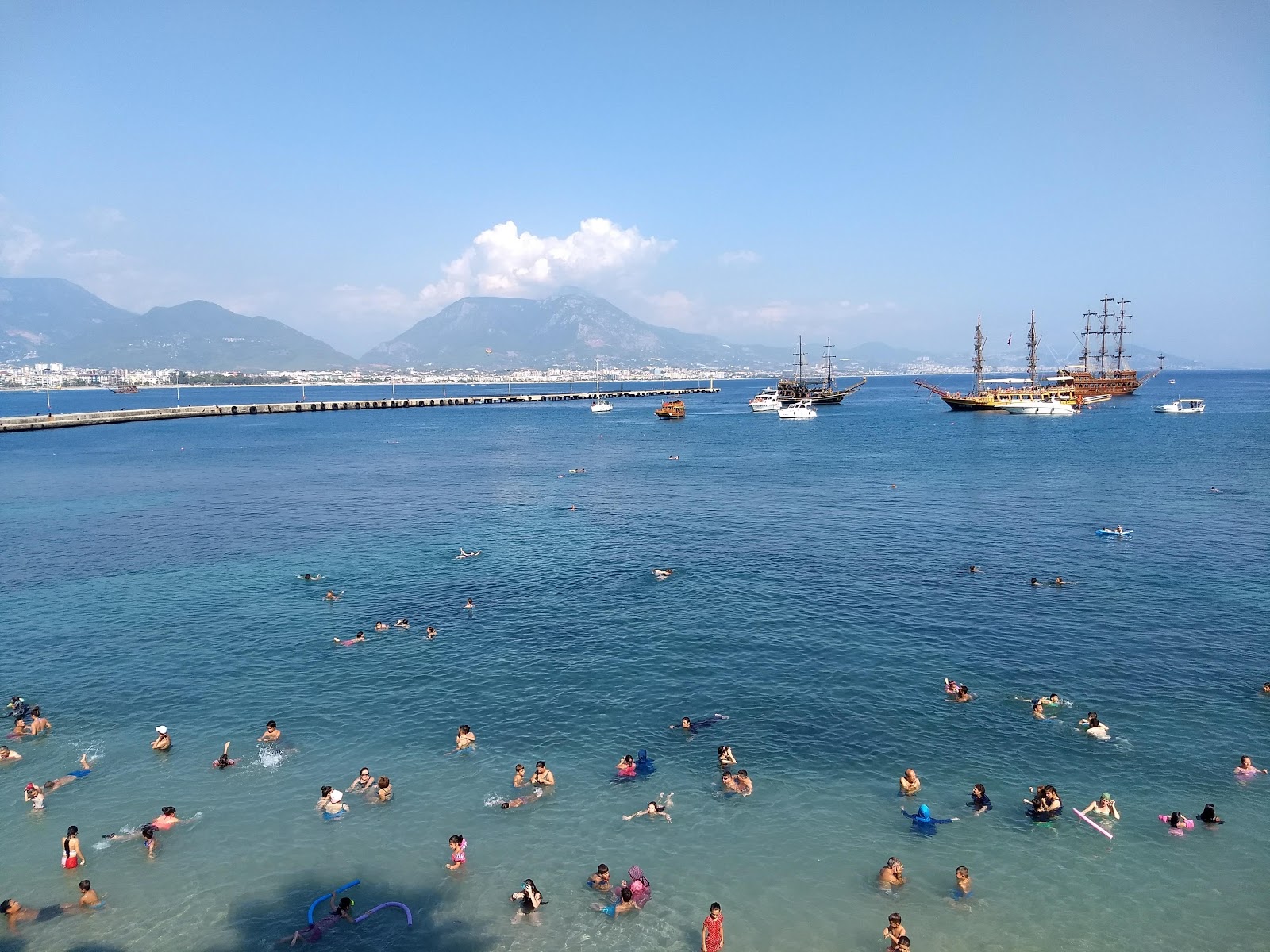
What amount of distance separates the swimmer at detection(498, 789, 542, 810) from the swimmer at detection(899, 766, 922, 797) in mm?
11821

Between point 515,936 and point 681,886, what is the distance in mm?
4648

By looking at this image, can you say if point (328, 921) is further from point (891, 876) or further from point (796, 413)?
point (796, 413)

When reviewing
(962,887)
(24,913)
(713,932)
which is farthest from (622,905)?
(24,913)

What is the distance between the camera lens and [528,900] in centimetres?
1966

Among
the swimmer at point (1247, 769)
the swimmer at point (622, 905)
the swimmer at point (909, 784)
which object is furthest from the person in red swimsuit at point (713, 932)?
the swimmer at point (1247, 769)

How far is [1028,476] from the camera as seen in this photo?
8419 centimetres

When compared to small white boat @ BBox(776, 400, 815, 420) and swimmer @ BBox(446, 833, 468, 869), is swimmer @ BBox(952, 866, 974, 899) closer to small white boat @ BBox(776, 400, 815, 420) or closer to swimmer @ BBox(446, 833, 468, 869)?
swimmer @ BBox(446, 833, 468, 869)

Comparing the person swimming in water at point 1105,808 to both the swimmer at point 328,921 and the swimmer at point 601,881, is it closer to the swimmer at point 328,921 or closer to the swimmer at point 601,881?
the swimmer at point 601,881

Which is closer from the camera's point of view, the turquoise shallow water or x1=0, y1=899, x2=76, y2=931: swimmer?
x1=0, y1=899, x2=76, y2=931: swimmer

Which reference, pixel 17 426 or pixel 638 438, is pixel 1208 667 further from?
pixel 17 426

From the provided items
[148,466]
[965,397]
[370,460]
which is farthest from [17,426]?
[965,397]

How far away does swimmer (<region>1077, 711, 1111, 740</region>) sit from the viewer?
27.0m

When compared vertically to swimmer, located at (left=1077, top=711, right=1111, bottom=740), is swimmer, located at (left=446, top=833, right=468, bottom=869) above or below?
below

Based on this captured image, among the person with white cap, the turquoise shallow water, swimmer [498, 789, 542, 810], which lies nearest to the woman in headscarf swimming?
the turquoise shallow water
